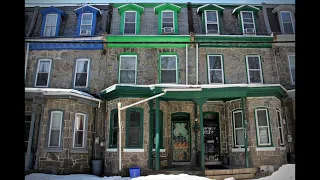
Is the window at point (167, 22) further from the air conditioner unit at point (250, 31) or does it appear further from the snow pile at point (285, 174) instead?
the snow pile at point (285, 174)

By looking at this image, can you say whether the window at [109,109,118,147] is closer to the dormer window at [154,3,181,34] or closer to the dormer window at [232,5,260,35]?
the dormer window at [154,3,181,34]

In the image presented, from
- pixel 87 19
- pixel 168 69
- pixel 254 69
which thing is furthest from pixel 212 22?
pixel 87 19

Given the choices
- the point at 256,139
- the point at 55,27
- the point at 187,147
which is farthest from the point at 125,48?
the point at 256,139

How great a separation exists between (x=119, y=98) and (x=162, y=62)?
3.07 metres

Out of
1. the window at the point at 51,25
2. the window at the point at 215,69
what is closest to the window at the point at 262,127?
the window at the point at 215,69

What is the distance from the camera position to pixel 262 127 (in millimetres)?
9930

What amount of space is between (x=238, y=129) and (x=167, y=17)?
6827 millimetres

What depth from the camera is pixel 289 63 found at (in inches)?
461

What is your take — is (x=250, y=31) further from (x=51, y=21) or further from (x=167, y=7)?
(x=51, y=21)

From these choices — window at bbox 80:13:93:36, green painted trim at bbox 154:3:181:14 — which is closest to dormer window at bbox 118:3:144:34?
green painted trim at bbox 154:3:181:14

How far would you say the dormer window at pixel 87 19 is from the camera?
40.2ft
